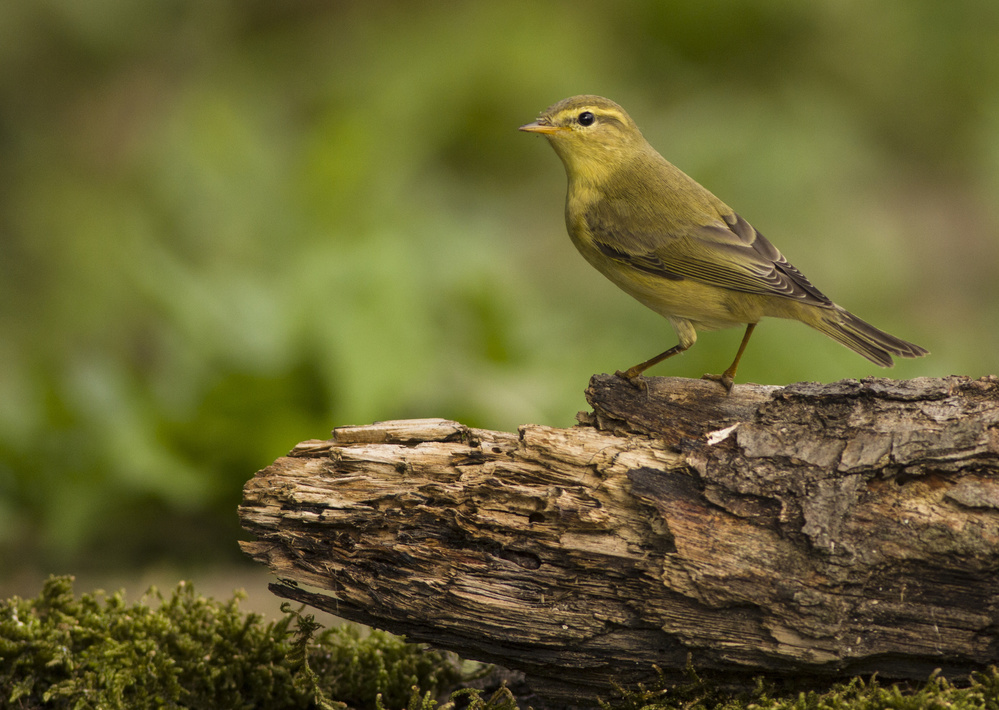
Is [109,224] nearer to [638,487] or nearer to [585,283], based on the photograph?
[585,283]

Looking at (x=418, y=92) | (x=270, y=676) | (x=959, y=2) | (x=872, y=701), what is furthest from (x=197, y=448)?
(x=959, y=2)

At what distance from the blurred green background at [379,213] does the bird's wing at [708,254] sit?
221 cm

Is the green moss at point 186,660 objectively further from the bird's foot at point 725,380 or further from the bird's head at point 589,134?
the bird's head at point 589,134

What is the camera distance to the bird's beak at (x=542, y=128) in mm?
4484

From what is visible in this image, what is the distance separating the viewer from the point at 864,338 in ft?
12.7

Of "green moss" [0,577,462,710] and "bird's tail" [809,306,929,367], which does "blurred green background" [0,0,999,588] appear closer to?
"green moss" [0,577,462,710]

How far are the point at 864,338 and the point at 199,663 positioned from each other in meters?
2.90

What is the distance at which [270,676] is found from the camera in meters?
3.50

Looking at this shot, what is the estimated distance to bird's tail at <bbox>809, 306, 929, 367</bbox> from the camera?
12.3ft

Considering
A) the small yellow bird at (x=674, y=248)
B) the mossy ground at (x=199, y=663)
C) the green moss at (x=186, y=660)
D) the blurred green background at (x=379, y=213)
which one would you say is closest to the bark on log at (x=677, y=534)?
the mossy ground at (x=199, y=663)

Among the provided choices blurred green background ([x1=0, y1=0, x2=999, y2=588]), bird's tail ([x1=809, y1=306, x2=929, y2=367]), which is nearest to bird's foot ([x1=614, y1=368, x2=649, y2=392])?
bird's tail ([x1=809, y1=306, x2=929, y2=367])

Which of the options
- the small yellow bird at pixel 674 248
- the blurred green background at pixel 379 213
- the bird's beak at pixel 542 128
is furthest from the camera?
the blurred green background at pixel 379 213

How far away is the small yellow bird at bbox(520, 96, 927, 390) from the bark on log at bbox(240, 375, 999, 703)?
648 millimetres

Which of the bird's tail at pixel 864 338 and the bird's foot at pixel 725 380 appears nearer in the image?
the bird's foot at pixel 725 380
